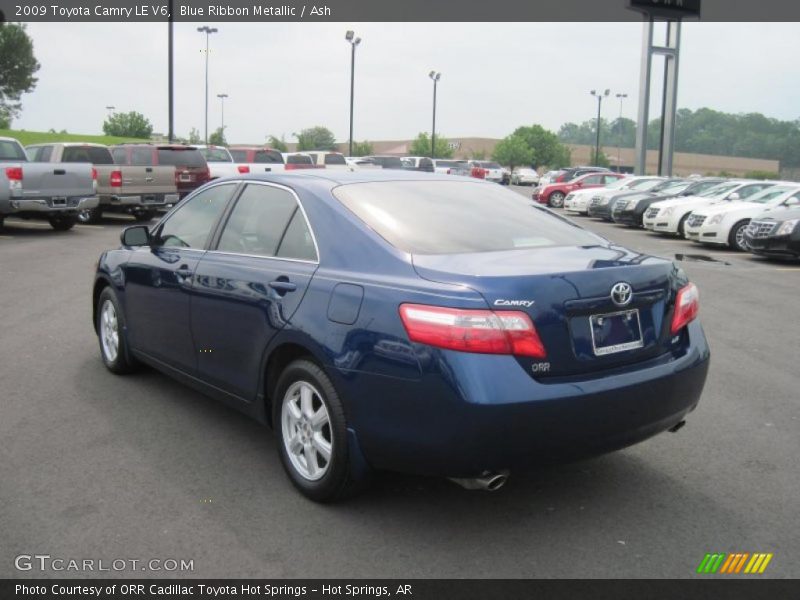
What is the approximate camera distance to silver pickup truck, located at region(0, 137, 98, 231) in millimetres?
16547

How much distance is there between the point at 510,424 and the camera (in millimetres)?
3293

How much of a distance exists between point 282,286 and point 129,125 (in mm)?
128981

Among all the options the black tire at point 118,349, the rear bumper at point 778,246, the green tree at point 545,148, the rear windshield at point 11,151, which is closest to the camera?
the black tire at point 118,349

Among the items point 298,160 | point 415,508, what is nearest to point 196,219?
point 415,508

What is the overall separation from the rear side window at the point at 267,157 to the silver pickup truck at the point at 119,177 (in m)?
8.51

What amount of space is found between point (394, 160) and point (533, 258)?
39447 millimetres

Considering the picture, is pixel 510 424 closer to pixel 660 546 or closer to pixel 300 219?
pixel 660 546

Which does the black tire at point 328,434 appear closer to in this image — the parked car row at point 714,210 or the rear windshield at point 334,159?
the parked car row at point 714,210

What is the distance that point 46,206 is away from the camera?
16969mm

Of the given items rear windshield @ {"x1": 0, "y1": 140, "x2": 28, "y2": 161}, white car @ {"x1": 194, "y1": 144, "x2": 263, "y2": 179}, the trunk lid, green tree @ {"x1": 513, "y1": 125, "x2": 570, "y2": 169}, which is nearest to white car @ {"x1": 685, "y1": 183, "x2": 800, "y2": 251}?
white car @ {"x1": 194, "y1": 144, "x2": 263, "y2": 179}

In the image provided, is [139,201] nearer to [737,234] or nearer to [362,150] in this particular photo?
[737,234]

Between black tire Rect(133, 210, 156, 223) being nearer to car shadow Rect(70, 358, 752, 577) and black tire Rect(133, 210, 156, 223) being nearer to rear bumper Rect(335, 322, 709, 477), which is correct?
car shadow Rect(70, 358, 752, 577)

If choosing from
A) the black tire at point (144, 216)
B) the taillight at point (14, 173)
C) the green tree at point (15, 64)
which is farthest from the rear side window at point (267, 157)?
the green tree at point (15, 64)

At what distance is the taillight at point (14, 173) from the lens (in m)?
16.4
